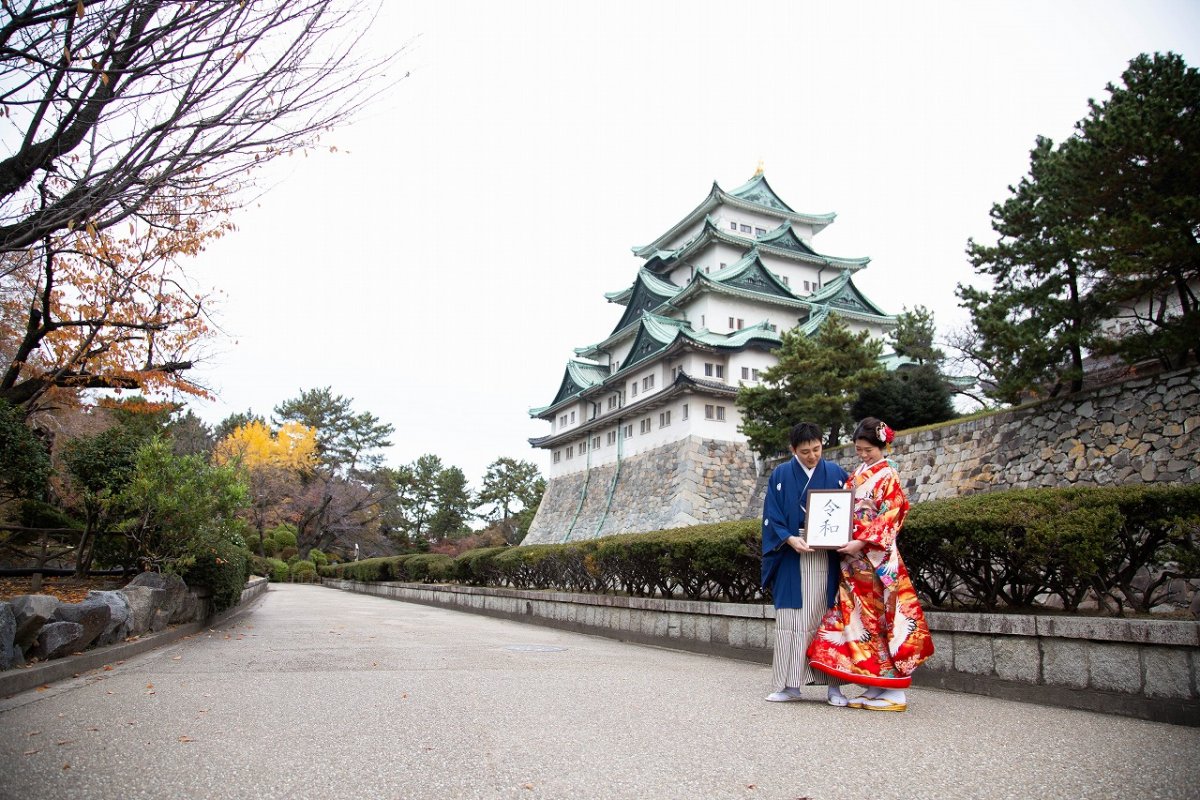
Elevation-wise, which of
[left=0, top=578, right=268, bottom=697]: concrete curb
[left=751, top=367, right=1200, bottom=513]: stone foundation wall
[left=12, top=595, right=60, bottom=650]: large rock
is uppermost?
[left=751, top=367, right=1200, bottom=513]: stone foundation wall

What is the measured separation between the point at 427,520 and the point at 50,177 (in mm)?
49127

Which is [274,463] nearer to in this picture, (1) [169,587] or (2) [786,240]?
(2) [786,240]

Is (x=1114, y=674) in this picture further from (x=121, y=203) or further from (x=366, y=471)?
(x=366, y=471)

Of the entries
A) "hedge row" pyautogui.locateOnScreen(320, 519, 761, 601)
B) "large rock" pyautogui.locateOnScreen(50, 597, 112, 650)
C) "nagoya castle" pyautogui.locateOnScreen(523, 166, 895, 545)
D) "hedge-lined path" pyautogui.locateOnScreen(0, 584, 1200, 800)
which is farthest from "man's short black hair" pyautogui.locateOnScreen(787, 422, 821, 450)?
"nagoya castle" pyautogui.locateOnScreen(523, 166, 895, 545)

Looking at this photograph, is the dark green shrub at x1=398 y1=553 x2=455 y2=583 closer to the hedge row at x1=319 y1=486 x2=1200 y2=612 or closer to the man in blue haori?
the hedge row at x1=319 y1=486 x2=1200 y2=612

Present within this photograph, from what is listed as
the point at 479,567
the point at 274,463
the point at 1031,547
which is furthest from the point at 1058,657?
the point at 274,463

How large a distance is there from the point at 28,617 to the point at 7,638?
1.05ft

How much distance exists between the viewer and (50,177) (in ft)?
19.2

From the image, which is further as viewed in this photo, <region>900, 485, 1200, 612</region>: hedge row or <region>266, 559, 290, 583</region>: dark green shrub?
<region>266, 559, 290, 583</region>: dark green shrub

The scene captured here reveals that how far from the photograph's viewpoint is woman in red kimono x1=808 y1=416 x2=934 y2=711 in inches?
168

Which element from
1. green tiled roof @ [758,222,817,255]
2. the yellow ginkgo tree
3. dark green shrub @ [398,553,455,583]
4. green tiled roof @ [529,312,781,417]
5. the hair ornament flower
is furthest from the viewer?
the yellow ginkgo tree

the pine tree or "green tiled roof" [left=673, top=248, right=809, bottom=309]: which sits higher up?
"green tiled roof" [left=673, top=248, right=809, bottom=309]

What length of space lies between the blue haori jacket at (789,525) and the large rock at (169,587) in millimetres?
6301

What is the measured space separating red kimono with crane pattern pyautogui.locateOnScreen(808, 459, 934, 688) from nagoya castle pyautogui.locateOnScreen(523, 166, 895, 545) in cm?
2254
